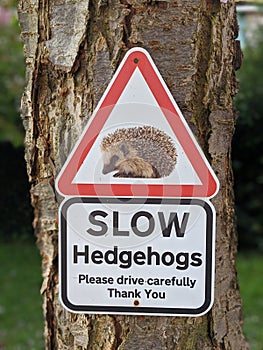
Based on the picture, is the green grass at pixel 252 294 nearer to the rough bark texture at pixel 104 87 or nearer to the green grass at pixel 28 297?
the green grass at pixel 28 297

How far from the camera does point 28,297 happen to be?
498 cm

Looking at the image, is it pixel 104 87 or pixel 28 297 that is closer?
pixel 104 87

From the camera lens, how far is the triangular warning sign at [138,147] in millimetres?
1149

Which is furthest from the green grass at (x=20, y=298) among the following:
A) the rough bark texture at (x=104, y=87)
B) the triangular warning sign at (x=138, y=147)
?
the triangular warning sign at (x=138, y=147)

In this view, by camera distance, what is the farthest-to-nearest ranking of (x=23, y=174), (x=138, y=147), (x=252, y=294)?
(x=252, y=294)
(x=23, y=174)
(x=138, y=147)

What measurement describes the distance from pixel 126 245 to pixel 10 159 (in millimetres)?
2988

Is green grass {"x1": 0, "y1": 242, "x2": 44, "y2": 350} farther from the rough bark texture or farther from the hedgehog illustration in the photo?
the hedgehog illustration

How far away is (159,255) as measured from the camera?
1.19 m

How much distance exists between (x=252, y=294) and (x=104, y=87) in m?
4.08

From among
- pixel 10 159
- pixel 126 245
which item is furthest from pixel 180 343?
pixel 10 159

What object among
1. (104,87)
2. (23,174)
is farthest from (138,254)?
(23,174)

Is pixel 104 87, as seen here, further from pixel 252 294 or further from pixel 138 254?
pixel 252 294

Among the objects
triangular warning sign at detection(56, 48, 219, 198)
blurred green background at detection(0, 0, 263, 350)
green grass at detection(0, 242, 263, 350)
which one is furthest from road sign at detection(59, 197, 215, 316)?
green grass at detection(0, 242, 263, 350)

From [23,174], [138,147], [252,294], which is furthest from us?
[252,294]
